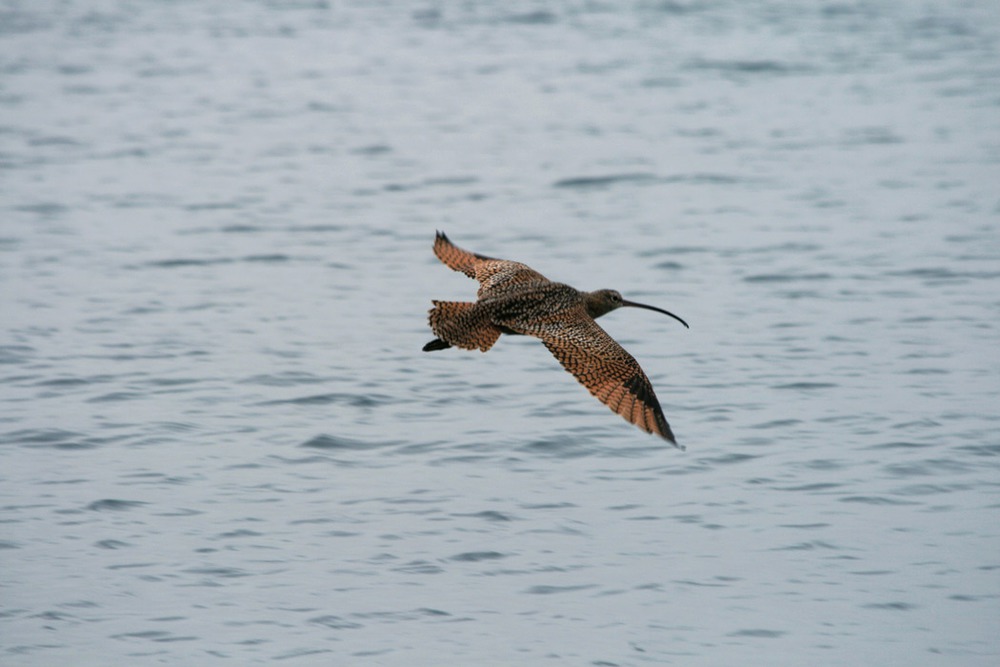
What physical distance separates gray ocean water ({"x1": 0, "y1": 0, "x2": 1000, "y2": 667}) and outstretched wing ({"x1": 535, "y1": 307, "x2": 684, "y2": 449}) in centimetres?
68

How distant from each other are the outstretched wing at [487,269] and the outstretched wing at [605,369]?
2.25ft

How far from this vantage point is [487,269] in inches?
428

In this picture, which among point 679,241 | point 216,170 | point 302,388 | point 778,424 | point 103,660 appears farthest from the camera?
point 216,170

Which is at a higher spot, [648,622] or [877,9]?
[877,9]

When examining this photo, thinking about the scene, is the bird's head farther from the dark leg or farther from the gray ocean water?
the dark leg

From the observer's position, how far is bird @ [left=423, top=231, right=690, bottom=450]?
9133 mm

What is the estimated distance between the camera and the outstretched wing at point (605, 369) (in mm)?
8945

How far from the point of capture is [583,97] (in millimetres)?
23078

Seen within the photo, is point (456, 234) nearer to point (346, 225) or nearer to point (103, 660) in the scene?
point (346, 225)

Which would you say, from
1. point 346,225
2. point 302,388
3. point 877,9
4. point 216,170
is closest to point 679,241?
point 346,225

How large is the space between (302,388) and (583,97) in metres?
12.1

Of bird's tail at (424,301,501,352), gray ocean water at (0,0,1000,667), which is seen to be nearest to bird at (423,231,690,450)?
bird's tail at (424,301,501,352)

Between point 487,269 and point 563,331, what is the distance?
1.34m

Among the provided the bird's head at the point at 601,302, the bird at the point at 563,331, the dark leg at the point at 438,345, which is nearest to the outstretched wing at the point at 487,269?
the bird at the point at 563,331
